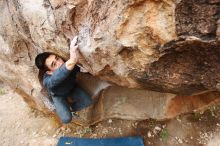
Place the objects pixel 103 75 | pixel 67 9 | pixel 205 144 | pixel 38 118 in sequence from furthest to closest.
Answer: pixel 38 118 → pixel 205 144 → pixel 103 75 → pixel 67 9

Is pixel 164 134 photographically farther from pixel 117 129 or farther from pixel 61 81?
pixel 61 81

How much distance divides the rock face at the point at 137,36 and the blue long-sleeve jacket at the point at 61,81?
0.85 feet

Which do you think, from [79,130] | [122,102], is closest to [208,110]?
[122,102]

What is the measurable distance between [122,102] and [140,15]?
2.14 meters

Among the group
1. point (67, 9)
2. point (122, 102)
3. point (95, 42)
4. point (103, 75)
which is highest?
point (67, 9)

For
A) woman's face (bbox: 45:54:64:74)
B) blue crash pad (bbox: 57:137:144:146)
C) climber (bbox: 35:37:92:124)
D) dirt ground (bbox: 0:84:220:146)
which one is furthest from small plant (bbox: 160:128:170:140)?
woman's face (bbox: 45:54:64:74)

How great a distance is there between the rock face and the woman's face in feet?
0.39

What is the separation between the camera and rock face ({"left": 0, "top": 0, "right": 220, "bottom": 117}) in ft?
8.61

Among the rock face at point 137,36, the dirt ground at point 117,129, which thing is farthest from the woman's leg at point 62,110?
the dirt ground at point 117,129

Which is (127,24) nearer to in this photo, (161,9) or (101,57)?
(161,9)

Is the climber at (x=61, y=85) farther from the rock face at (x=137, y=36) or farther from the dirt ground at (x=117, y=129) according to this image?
the dirt ground at (x=117, y=129)

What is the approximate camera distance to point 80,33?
3414 mm

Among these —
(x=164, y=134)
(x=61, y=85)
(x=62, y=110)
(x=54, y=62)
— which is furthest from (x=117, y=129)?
(x=54, y=62)

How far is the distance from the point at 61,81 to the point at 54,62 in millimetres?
411
